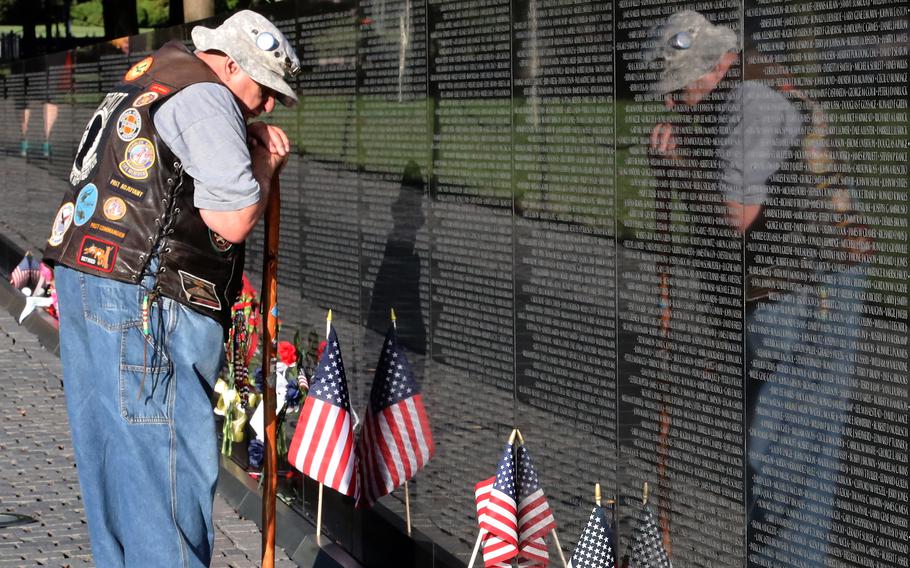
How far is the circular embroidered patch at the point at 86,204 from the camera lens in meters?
4.70

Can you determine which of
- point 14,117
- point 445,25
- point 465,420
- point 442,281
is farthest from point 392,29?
point 14,117

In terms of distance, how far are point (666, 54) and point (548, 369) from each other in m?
1.25

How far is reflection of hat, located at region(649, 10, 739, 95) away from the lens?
404 cm

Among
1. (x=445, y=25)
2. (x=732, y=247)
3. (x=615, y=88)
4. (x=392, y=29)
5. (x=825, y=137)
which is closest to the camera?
(x=825, y=137)

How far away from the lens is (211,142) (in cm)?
443

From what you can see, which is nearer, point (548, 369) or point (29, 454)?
point (548, 369)

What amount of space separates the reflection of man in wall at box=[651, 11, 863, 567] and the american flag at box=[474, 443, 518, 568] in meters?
1.19

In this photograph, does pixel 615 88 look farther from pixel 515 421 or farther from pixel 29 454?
pixel 29 454

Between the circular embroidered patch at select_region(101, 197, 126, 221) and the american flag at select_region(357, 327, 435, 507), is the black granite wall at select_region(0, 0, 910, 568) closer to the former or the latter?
the american flag at select_region(357, 327, 435, 507)

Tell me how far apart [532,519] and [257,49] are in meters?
1.79

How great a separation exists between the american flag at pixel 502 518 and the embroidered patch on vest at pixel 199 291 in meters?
1.11

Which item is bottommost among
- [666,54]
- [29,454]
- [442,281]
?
[29,454]

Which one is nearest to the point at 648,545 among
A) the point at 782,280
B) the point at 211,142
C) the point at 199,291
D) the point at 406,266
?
the point at 782,280

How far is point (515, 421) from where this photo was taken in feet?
17.4
